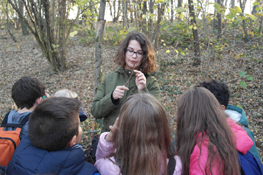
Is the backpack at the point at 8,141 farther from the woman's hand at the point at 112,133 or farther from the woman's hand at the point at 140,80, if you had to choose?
the woman's hand at the point at 140,80

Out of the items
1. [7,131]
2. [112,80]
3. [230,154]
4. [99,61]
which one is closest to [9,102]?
[99,61]

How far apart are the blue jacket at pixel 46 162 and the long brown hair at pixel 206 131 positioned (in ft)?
2.64

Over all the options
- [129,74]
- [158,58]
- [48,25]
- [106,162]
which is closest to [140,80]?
[129,74]

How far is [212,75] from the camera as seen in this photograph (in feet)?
20.7

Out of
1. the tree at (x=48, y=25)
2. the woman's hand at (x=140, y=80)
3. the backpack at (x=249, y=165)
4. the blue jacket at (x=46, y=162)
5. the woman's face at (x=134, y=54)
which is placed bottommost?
the backpack at (x=249, y=165)

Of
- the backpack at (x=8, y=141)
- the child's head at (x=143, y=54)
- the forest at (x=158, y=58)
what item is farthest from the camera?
the forest at (x=158, y=58)

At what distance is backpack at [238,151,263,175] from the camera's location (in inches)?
55.3

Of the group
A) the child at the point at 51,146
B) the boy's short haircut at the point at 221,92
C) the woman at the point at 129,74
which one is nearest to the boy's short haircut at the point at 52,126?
the child at the point at 51,146

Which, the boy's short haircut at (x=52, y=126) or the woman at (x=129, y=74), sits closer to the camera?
the boy's short haircut at (x=52, y=126)

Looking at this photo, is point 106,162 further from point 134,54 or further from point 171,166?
point 134,54

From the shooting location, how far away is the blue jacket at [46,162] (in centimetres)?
122

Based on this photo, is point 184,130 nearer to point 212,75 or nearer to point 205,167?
point 205,167

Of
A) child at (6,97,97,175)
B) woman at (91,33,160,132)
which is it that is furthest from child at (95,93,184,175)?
woman at (91,33,160,132)

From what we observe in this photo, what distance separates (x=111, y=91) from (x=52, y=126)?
816mm
